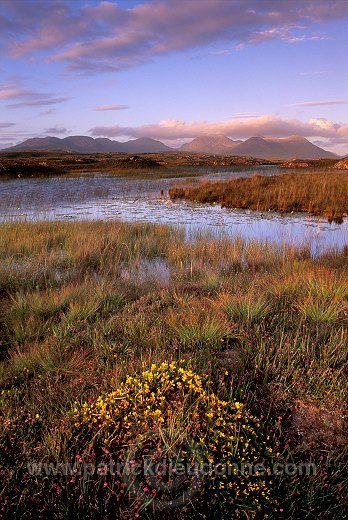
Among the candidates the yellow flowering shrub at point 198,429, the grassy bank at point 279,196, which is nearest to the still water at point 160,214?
the grassy bank at point 279,196

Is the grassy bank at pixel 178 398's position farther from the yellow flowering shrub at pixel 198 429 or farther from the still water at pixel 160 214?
the still water at pixel 160 214

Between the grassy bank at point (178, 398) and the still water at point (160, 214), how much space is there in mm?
7041

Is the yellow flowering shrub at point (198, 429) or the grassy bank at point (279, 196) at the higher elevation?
the grassy bank at point (279, 196)

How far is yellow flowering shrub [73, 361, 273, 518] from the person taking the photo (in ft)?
8.40

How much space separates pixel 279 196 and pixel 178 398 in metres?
19.4

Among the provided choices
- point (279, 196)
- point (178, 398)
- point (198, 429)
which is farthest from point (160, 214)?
point (198, 429)

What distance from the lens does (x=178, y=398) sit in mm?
3107

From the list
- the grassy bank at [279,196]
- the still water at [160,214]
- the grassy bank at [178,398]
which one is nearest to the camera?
the grassy bank at [178,398]

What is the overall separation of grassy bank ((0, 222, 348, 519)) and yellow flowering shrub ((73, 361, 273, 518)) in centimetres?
2

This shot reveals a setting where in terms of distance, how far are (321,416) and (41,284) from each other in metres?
6.14

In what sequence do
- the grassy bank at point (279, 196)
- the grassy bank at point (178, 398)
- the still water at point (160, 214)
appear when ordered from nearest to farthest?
the grassy bank at point (178, 398), the still water at point (160, 214), the grassy bank at point (279, 196)

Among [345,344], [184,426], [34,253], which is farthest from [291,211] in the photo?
[184,426]

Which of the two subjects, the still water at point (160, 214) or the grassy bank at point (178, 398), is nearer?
the grassy bank at point (178, 398)

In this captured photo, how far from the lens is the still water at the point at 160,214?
13662 millimetres
